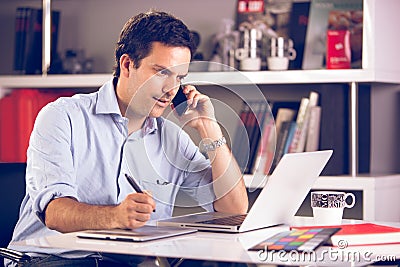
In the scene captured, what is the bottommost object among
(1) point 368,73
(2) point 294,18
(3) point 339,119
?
(3) point 339,119

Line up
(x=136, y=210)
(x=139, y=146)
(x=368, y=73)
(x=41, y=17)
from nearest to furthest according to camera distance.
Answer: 1. (x=136, y=210)
2. (x=139, y=146)
3. (x=368, y=73)
4. (x=41, y=17)

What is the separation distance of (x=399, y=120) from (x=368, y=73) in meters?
0.41

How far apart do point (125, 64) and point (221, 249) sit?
83 cm

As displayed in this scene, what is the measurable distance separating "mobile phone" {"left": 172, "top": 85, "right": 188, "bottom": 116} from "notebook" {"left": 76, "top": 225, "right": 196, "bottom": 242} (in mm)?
418

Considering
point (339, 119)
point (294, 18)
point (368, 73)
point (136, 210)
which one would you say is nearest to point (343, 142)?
point (339, 119)

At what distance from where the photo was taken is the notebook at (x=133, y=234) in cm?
158

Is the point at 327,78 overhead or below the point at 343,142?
overhead

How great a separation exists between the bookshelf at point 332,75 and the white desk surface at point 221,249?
4.09 ft

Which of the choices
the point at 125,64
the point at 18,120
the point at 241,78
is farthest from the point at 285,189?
the point at 18,120

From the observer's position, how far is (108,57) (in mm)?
3627

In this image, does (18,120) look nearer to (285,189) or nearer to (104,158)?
(104,158)

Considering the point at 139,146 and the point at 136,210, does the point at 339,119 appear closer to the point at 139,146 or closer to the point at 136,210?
the point at 139,146

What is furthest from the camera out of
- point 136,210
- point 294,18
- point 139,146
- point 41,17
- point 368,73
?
point 41,17

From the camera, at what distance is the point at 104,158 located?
2133mm
